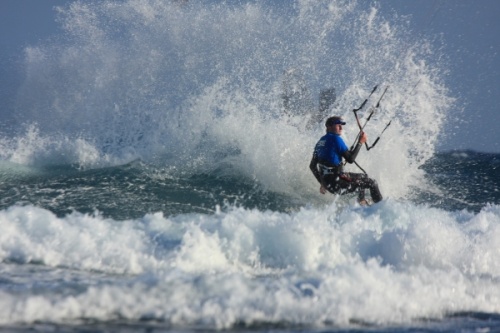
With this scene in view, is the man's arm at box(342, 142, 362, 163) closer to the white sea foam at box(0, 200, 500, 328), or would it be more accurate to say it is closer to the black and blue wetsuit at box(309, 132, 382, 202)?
the black and blue wetsuit at box(309, 132, 382, 202)

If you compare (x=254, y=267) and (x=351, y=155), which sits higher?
(x=351, y=155)

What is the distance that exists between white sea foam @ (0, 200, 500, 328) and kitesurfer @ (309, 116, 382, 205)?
163cm

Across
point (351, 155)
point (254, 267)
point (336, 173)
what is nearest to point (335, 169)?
point (336, 173)

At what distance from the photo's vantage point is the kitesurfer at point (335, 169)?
919 cm

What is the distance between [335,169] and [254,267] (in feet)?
13.5

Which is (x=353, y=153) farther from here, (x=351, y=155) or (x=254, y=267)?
(x=254, y=267)

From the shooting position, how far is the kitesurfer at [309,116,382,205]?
9.19 meters

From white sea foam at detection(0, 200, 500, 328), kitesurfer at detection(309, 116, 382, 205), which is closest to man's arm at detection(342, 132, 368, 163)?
kitesurfer at detection(309, 116, 382, 205)

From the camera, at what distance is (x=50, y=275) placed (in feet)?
Result: 15.5

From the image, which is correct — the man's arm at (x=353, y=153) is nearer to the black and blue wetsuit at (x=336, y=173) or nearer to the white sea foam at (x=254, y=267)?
the black and blue wetsuit at (x=336, y=173)

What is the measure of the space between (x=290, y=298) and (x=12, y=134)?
36.2ft

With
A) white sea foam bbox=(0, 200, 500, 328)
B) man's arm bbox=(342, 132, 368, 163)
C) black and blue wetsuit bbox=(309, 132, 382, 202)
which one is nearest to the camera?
white sea foam bbox=(0, 200, 500, 328)

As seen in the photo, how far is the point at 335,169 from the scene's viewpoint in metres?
9.23

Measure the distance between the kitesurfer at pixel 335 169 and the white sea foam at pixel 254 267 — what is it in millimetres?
1631
